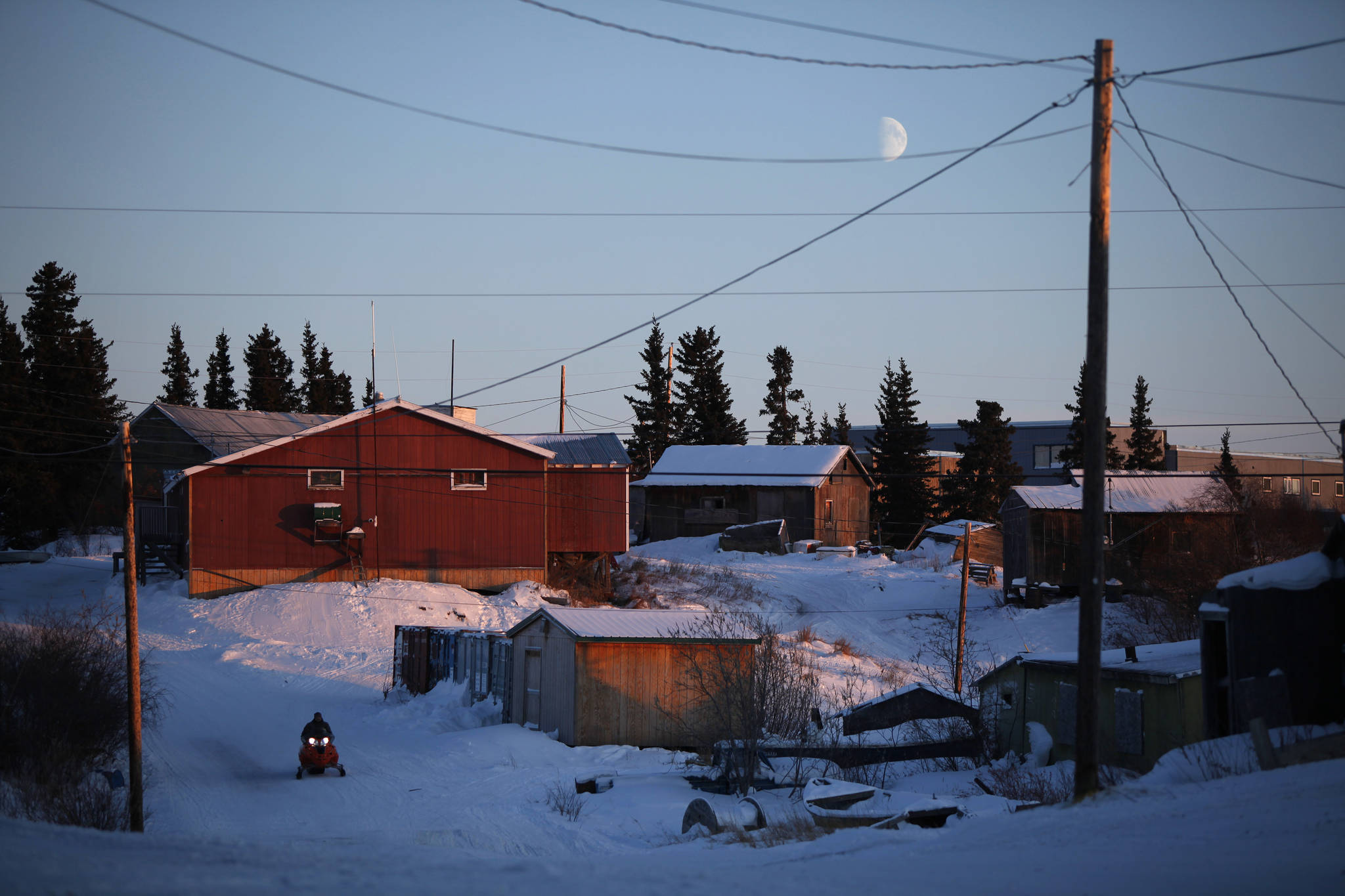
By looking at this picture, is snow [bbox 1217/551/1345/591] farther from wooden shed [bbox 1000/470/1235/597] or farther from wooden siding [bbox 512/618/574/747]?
wooden shed [bbox 1000/470/1235/597]

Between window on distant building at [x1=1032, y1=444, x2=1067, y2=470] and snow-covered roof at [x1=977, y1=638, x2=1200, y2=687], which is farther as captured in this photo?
window on distant building at [x1=1032, y1=444, x2=1067, y2=470]

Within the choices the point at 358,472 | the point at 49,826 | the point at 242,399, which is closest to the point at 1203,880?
the point at 49,826

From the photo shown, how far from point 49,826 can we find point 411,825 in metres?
5.51

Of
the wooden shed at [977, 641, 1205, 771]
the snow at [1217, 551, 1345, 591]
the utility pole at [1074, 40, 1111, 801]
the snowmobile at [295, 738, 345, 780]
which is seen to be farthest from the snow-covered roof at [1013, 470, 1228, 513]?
the utility pole at [1074, 40, 1111, 801]

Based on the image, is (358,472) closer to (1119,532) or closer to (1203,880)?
(1119,532)

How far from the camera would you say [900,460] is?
218ft

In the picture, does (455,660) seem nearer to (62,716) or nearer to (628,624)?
(628,624)

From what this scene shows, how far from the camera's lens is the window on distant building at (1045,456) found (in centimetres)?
8425

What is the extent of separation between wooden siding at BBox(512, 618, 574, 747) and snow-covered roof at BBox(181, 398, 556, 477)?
1435 cm

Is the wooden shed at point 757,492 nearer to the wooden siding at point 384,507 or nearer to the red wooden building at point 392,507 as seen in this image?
the red wooden building at point 392,507

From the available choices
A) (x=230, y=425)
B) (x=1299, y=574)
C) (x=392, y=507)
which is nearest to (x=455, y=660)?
(x=392, y=507)

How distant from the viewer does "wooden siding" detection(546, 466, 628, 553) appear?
1526 inches

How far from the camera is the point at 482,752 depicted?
66.2 ft

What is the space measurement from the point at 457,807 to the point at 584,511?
939 inches
